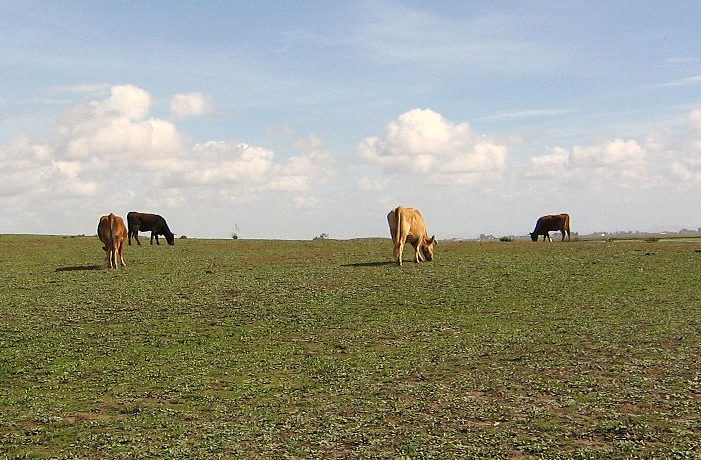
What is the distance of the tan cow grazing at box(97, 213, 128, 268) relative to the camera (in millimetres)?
25269

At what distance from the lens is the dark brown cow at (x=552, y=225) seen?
5053 centimetres

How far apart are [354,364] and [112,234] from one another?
16.0 meters

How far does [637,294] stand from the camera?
18.4 meters

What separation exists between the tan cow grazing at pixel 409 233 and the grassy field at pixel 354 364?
2976 mm

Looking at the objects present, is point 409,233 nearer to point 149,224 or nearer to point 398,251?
point 398,251

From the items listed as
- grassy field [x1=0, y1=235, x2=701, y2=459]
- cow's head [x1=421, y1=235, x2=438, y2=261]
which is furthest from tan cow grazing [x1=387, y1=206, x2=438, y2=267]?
grassy field [x1=0, y1=235, x2=701, y2=459]

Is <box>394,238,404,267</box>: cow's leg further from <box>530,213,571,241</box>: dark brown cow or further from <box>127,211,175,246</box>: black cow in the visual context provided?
<box>530,213,571,241</box>: dark brown cow

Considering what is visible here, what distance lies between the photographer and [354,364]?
11.6 m

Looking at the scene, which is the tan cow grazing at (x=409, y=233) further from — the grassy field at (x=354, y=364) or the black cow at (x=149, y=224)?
the black cow at (x=149, y=224)

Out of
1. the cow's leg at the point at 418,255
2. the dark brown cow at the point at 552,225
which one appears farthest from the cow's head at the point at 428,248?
the dark brown cow at the point at 552,225

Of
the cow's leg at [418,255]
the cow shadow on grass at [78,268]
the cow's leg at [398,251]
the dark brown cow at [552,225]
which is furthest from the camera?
the dark brown cow at [552,225]

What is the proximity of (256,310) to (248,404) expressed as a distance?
23.1 feet

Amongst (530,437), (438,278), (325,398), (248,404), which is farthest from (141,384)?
(438,278)

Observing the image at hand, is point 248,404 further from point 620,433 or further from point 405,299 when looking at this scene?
point 405,299
